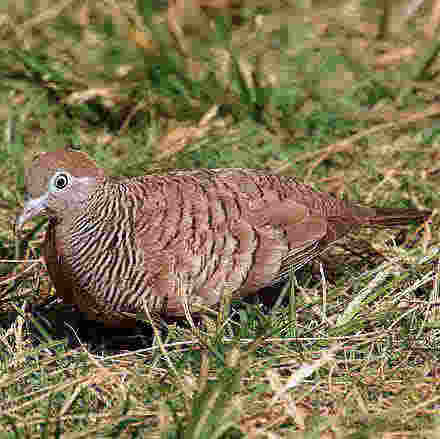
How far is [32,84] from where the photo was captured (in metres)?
4.67

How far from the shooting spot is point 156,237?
303 cm

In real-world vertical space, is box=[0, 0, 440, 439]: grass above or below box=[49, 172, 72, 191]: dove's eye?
below

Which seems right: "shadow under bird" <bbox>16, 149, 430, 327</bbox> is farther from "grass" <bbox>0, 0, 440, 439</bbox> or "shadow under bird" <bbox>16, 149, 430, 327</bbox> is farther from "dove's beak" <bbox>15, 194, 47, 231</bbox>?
"grass" <bbox>0, 0, 440, 439</bbox>

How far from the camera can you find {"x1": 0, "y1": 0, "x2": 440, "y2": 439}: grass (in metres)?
2.54

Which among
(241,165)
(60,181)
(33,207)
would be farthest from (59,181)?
(241,165)

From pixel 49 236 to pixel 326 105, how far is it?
2370 mm

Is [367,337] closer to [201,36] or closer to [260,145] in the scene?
[260,145]

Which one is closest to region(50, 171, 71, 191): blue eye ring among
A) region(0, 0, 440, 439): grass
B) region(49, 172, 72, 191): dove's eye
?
region(49, 172, 72, 191): dove's eye

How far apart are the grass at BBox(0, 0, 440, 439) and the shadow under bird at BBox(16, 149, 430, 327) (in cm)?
17

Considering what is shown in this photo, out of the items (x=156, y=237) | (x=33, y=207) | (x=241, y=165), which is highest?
(x=33, y=207)

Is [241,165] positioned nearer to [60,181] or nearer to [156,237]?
[156,237]

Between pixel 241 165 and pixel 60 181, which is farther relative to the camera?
pixel 241 165

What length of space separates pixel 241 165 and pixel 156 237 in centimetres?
134

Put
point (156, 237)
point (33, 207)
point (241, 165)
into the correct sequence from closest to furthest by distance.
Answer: point (33, 207), point (156, 237), point (241, 165)
